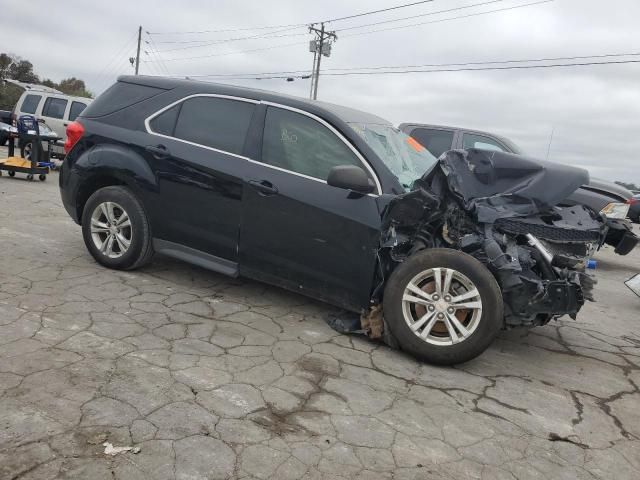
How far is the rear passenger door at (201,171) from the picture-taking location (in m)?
4.24

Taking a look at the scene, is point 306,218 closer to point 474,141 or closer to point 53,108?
point 474,141

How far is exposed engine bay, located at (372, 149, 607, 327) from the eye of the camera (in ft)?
11.6

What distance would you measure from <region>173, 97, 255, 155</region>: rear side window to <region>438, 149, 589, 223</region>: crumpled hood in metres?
1.61

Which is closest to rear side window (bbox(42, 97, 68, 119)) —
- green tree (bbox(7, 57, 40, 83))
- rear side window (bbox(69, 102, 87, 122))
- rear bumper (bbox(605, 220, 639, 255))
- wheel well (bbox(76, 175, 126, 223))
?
rear side window (bbox(69, 102, 87, 122))

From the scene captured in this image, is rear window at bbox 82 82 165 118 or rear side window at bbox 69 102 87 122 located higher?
rear window at bbox 82 82 165 118

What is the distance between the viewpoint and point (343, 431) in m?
2.69

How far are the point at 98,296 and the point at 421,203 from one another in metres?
2.61

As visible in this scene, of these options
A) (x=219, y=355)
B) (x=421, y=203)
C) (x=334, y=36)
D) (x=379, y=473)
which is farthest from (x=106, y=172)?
(x=334, y=36)

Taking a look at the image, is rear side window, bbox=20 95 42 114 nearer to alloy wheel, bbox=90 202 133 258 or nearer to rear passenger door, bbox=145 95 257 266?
alloy wheel, bbox=90 202 133 258

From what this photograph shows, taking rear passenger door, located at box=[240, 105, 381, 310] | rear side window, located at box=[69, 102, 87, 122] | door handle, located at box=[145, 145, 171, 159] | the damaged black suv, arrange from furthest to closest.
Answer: rear side window, located at box=[69, 102, 87, 122] < door handle, located at box=[145, 145, 171, 159] < rear passenger door, located at box=[240, 105, 381, 310] < the damaged black suv

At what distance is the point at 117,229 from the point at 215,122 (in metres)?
1.33

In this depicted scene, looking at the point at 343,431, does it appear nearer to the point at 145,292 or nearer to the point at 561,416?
the point at 561,416

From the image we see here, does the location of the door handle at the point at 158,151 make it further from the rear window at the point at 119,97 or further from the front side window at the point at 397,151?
the front side window at the point at 397,151

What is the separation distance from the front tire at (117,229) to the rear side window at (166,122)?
2.01 feet
